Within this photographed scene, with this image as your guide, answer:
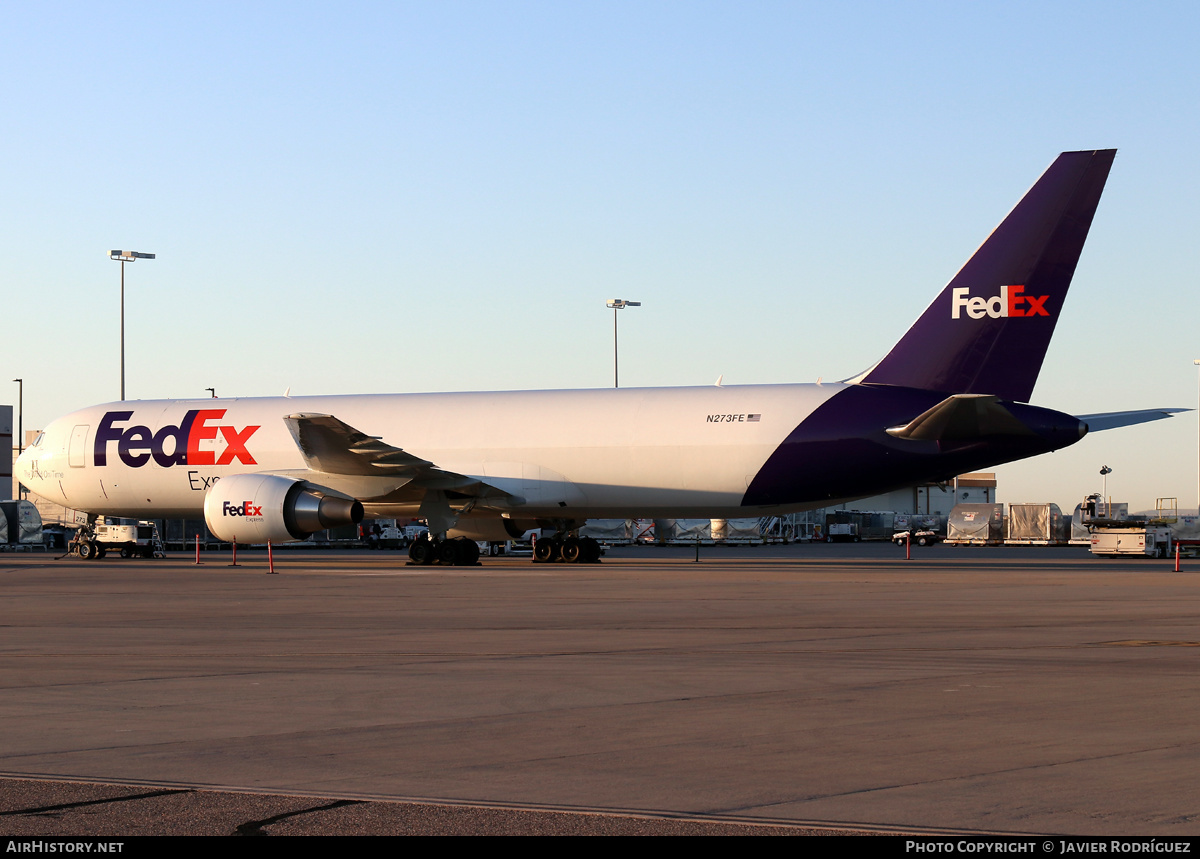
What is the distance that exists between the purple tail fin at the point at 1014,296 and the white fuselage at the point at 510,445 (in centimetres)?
301

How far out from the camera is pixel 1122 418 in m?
32.2

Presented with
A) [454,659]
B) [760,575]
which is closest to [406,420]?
[760,575]

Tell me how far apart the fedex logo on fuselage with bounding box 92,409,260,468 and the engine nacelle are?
3.92m

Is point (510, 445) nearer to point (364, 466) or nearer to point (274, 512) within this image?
point (364, 466)

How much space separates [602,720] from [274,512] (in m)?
26.3

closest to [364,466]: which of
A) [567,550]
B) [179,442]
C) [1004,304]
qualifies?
[567,550]

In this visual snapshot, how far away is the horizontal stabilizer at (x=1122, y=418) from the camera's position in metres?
31.6

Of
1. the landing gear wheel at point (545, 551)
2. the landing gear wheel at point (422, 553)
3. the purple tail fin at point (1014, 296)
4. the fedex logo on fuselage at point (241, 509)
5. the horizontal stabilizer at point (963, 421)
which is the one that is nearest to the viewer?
the horizontal stabilizer at point (963, 421)

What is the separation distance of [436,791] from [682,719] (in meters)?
2.75

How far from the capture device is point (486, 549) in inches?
2190

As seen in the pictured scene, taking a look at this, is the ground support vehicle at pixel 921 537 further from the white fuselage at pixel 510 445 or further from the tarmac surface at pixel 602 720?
the tarmac surface at pixel 602 720

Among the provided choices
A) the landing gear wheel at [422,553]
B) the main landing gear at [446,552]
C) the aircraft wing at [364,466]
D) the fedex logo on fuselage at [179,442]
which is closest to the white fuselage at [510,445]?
the fedex logo on fuselage at [179,442]

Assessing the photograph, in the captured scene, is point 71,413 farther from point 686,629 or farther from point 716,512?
point 686,629

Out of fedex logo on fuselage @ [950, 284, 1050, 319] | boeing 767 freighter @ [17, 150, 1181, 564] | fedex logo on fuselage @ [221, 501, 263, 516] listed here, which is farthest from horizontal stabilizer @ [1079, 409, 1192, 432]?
fedex logo on fuselage @ [221, 501, 263, 516]
